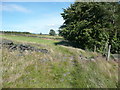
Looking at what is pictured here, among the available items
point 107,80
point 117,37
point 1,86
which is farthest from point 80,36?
point 1,86

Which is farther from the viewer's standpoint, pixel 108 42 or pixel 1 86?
pixel 108 42

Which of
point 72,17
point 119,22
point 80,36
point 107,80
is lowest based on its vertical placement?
point 107,80

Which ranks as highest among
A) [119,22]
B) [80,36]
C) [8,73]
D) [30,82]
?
[119,22]

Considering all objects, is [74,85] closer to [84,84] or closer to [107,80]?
[84,84]

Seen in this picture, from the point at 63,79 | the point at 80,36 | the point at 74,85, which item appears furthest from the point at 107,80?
the point at 80,36

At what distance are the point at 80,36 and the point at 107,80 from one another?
32.3 feet

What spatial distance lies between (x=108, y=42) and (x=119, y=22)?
3.05m

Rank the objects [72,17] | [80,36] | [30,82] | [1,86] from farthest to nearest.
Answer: [72,17], [80,36], [30,82], [1,86]

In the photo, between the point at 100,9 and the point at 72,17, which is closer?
the point at 100,9

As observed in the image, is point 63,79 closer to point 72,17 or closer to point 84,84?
point 84,84

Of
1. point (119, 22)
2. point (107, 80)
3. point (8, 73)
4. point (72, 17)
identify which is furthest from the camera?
point (72, 17)

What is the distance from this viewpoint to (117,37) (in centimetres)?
1350

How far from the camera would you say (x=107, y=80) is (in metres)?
4.07

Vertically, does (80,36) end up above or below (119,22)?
below
